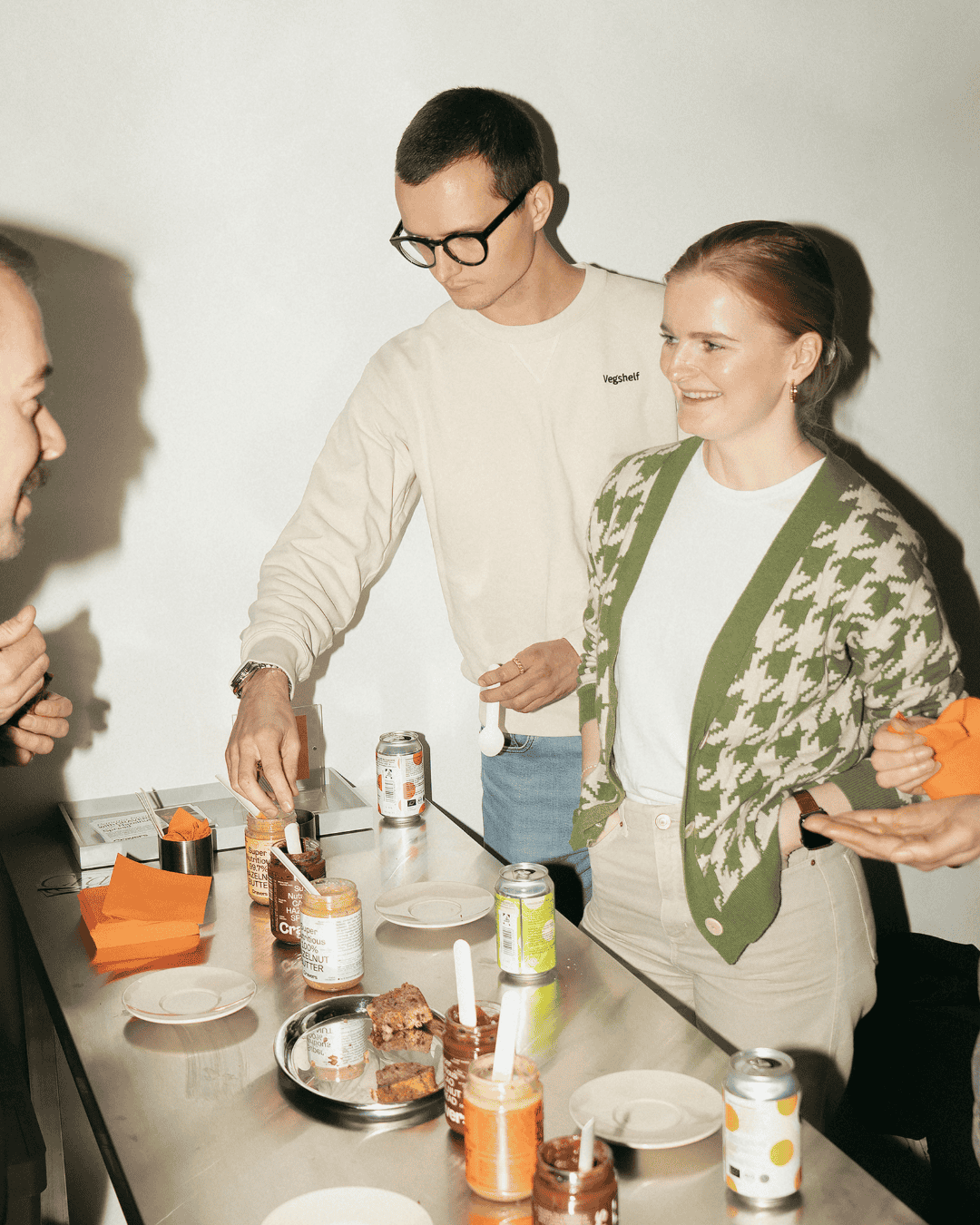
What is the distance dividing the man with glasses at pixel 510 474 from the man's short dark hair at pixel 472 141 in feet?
0.04

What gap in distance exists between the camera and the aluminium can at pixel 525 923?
4.78 ft

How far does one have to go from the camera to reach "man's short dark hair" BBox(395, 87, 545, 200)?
75.9 inches

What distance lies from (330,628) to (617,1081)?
1204mm

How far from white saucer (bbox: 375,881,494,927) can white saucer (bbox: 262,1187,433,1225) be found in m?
0.60

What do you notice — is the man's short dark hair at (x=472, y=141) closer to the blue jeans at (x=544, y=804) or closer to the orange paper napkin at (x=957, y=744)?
the blue jeans at (x=544, y=804)

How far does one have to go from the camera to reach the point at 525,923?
1460 millimetres

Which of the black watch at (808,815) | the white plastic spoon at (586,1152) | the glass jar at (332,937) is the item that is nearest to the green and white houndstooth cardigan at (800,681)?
the black watch at (808,815)

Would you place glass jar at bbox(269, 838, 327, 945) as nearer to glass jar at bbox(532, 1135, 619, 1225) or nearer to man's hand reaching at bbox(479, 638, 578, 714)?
man's hand reaching at bbox(479, 638, 578, 714)

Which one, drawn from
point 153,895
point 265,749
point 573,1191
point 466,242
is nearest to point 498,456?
point 466,242

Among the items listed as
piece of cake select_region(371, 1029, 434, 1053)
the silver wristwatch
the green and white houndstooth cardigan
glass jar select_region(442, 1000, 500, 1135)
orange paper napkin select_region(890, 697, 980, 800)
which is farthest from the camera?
the silver wristwatch

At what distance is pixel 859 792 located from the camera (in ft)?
5.33

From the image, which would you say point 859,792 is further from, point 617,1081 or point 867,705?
point 617,1081

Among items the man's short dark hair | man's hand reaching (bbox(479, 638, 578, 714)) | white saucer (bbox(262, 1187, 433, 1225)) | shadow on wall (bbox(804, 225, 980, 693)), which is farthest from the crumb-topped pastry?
shadow on wall (bbox(804, 225, 980, 693))

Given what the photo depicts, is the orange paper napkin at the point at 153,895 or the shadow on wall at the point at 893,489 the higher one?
the shadow on wall at the point at 893,489
